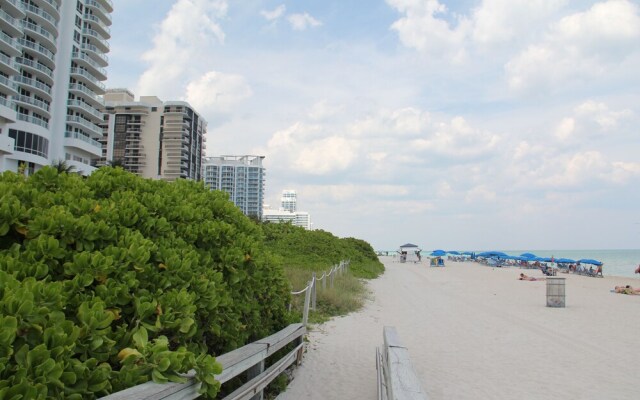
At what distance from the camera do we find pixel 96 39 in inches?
2211

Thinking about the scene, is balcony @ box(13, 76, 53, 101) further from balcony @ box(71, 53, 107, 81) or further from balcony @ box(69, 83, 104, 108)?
balcony @ box(71, 53, 107, 81)

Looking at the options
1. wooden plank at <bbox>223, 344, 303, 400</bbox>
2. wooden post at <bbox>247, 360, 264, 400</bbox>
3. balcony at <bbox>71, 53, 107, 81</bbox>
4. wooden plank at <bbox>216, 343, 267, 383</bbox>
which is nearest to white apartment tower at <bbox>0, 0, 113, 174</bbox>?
balcony at <bbox>71, 53, 107, 81</bbox>

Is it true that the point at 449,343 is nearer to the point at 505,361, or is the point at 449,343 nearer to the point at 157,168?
the point at 505,361

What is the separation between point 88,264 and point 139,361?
2.36ft

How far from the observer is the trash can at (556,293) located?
53.1 feet

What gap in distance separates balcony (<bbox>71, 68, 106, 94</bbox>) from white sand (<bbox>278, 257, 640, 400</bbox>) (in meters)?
50.1

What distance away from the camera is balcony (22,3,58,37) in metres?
44.5

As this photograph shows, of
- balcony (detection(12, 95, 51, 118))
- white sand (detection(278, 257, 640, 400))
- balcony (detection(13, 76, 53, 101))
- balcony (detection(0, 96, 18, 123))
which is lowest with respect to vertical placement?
white sand (detection(278, 257, 640, 400))

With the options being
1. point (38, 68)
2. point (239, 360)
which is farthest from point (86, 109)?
point (239, 360)

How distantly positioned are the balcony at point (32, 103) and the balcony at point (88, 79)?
698 cm

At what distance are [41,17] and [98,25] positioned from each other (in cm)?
1165

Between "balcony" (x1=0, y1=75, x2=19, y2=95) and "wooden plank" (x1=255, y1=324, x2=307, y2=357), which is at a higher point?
"balcony" (x1=0, y1=75, x2=19, y2=95)

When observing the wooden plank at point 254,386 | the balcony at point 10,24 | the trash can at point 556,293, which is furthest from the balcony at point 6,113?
the wooden plank at point 254,386

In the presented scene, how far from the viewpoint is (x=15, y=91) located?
4047cm
